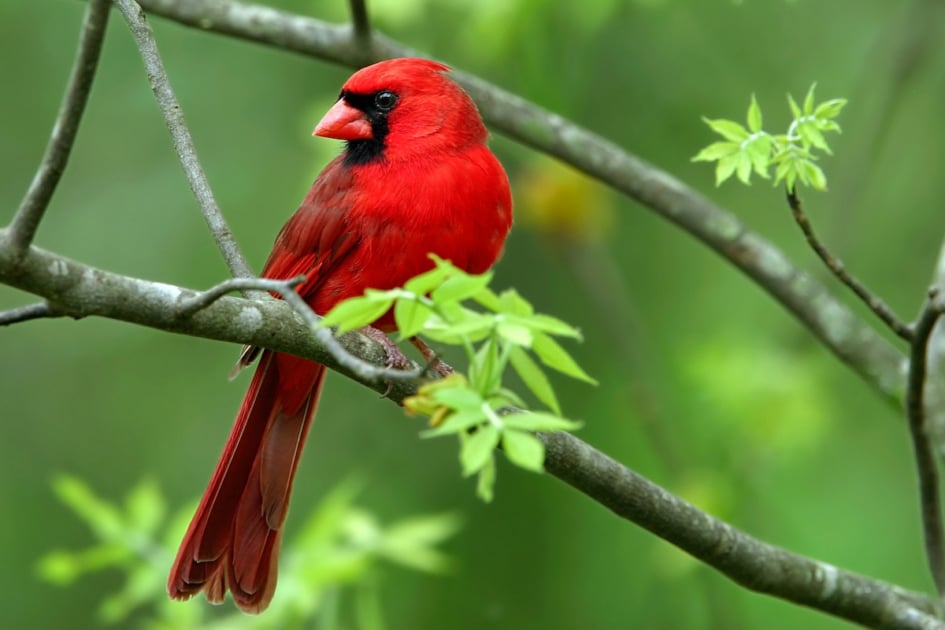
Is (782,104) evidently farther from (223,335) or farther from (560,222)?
(223,335)

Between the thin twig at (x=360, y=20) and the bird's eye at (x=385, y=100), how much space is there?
14 cm

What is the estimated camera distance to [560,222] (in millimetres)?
4219

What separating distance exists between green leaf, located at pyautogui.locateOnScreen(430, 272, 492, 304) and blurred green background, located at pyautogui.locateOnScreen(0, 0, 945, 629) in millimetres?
2432

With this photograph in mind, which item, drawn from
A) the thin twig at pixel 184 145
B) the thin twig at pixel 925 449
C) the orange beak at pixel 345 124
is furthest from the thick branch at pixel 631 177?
the thin twig at pixel 184 145

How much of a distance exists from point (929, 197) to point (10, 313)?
144 inches

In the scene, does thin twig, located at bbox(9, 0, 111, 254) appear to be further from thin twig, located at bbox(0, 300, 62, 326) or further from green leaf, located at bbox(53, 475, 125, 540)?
green leaf, located at bbox(53, 475, 125, 540)

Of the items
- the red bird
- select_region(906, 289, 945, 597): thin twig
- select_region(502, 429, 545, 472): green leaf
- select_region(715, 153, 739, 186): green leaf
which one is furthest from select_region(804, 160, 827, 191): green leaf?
the red bird

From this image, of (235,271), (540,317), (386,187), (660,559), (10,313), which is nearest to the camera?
(540,317)

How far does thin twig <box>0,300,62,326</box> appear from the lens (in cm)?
175

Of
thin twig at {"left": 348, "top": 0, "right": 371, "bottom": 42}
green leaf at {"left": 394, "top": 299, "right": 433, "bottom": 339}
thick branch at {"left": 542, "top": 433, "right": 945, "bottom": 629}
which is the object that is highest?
thin twig at {"left": 348, "top": 0, "right": 371, "bottom": 42}

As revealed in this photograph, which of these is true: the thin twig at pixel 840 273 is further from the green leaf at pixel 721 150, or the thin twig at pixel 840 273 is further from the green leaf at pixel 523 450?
the green leaf at pixel 523 450

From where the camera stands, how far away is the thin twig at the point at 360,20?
297 centimetres

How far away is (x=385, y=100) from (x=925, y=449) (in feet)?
4.50

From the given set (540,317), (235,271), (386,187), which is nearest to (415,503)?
(386,187)
